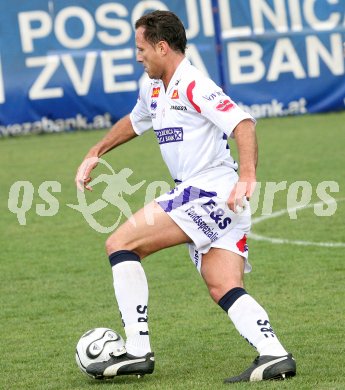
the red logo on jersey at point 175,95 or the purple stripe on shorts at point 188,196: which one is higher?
the red logo on jersey at point 175,95

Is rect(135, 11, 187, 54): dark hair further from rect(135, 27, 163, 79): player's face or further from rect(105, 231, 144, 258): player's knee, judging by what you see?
rect(105, 231, 144, 258): player's knee

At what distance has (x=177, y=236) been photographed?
240 inches

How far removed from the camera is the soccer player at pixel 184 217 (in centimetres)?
600

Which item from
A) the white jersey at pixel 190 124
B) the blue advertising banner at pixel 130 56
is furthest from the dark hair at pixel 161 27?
the blue advertising banner at pixel 130 56

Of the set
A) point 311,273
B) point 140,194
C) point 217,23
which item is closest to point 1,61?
point 217,23

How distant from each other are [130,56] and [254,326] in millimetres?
15563

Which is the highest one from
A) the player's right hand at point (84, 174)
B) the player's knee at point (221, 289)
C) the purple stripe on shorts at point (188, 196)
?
the player's right hand at point (84, 174)

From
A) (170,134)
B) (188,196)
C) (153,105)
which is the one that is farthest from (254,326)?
(153,105)

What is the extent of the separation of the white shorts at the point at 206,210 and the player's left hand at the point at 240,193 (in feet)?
1.07

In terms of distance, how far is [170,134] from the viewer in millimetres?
6133

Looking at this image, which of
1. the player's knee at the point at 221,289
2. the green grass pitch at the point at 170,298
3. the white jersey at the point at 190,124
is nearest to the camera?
the white jersey at the point at 190,124

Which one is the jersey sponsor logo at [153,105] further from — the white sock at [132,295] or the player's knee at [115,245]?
the white sock at [132,295]

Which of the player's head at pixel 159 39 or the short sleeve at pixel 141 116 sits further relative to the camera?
the short sleeve at pixel 141 116

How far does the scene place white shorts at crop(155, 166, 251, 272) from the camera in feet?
19.9
